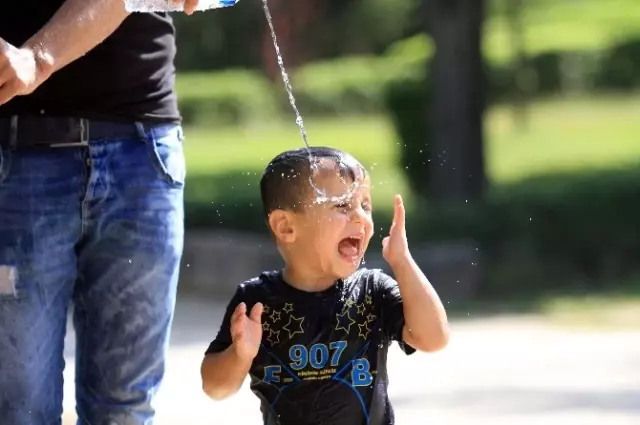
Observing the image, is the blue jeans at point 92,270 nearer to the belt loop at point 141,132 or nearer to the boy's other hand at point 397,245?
the belt loop at point 141,132

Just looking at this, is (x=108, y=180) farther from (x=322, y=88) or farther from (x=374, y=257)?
(x=322, y=88)

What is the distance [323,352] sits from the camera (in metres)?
3.10

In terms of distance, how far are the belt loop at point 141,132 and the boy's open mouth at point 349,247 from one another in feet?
1.67

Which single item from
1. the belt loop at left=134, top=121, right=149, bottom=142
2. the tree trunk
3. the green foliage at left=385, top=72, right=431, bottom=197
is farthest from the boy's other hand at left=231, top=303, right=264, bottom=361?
the green foliage at left=385, top=72, right=431, bottom=197

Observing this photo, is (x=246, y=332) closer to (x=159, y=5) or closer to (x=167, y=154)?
(x=167, y=154)

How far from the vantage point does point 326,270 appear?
10.2 ft

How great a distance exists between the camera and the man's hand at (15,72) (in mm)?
2740

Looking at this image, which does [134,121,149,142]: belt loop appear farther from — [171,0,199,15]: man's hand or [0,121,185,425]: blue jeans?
[171,0,199,15]: man's hand

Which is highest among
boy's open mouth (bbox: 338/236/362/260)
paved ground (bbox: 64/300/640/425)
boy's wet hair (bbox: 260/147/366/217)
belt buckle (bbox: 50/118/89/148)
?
belt buckle (bbox: 50/118/89/148)

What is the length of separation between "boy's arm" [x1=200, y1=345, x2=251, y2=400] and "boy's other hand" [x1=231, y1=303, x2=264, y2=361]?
2cm

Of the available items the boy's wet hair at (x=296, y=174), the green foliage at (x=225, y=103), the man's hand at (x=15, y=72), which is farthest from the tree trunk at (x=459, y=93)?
the green foliage at (x=225, y=103)

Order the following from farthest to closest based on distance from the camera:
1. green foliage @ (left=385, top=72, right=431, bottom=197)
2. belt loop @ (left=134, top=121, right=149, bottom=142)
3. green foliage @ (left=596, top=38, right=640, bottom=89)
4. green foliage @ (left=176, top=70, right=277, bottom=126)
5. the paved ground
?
1. green foliage @ (left=596, top=38, right=640, bottom=89)
2. green foliage @ (left=176, top=70, right=277, bottom=126)
3. green foliage @ (left=385, top=72, right=431, bottom=197)
4. the paved ground
5. belt loop @ (left=134, top=121, right=149, bottom=142)

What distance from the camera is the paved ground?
6.07 meters

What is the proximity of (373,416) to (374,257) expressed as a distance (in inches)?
236
